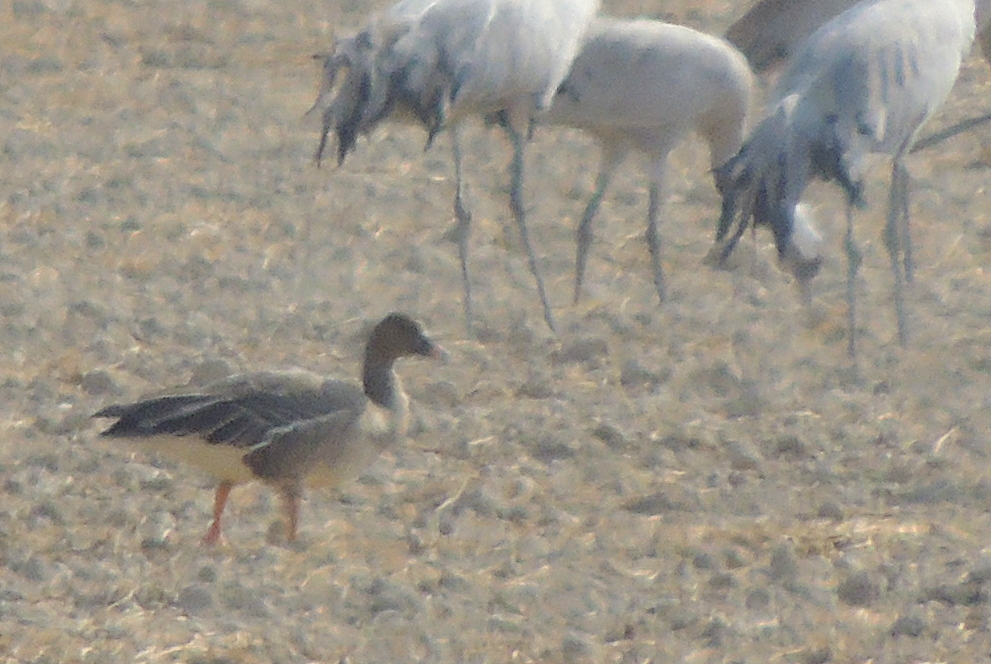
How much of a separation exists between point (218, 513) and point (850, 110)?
2.49m

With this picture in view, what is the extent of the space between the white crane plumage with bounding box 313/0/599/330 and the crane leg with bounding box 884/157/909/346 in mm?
1172

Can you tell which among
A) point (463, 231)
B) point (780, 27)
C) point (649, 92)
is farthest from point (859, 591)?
point (780, 27)

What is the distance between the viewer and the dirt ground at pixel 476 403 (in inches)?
181

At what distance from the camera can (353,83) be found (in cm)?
623

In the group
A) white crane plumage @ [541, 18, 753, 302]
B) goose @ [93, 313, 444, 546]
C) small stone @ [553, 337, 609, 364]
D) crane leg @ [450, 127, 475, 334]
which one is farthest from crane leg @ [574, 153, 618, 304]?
goose @ [93, 313, 444, 546]

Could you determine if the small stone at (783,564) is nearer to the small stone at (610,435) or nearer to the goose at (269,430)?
the small stone at (610,435)

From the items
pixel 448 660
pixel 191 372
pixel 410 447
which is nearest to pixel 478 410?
pixel 410 447

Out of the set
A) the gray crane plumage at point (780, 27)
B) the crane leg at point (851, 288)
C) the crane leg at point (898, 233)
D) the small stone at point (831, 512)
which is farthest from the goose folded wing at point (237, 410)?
the gray crane plumage at point (780, 27)

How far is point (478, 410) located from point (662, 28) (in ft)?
6.06

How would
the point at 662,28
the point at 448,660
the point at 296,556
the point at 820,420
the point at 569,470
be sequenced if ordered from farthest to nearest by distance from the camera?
the point at 662,28
the point at 820,420
the point at 569,470
the point at 296,556
the point at 448,660

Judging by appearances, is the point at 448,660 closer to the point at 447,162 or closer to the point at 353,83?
the point at 353,83

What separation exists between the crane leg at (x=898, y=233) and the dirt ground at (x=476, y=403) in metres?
0.09

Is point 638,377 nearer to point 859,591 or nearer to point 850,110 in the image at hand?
point 850,110

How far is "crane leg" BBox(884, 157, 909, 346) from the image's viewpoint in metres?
6.75
